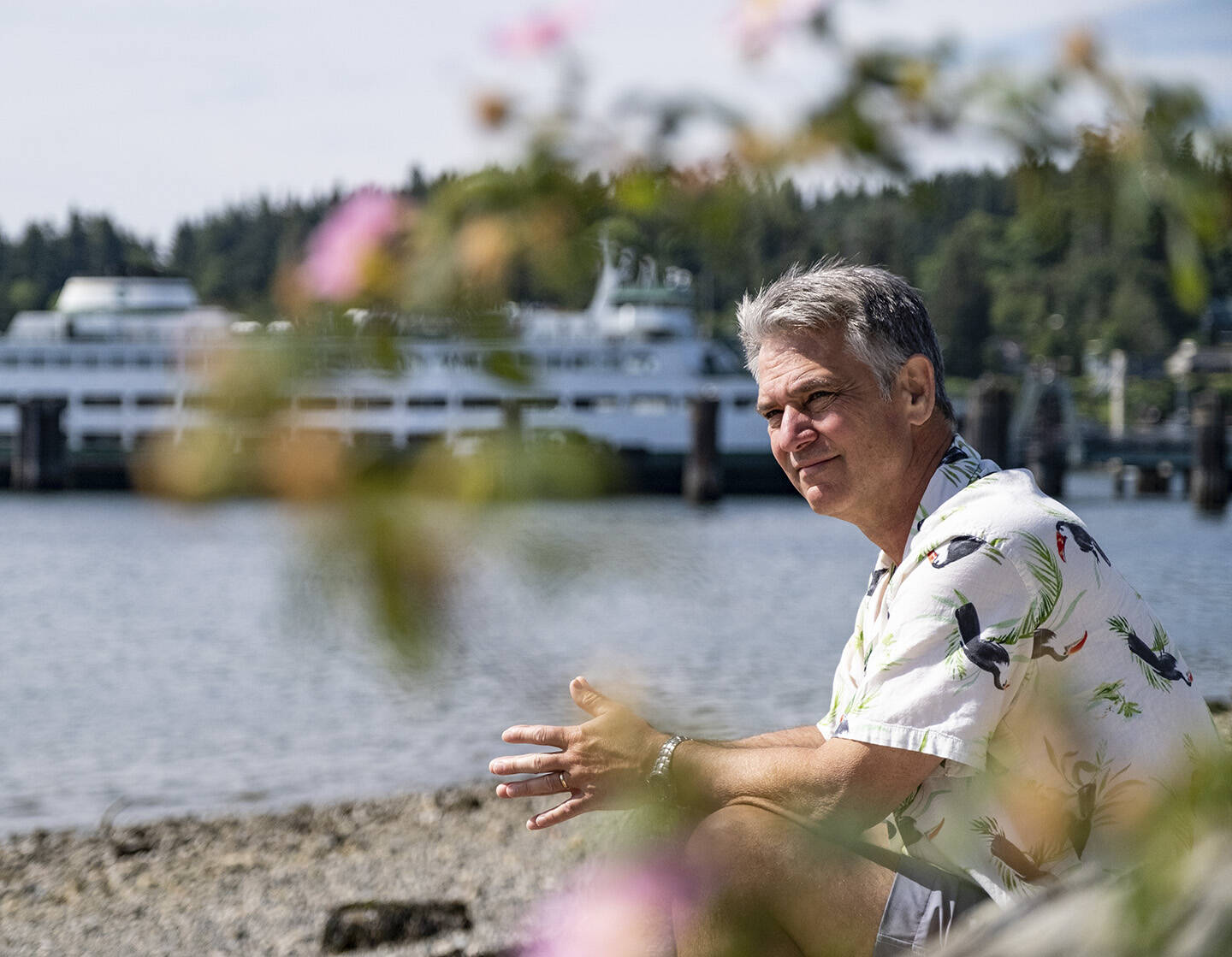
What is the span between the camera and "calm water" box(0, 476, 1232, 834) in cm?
57

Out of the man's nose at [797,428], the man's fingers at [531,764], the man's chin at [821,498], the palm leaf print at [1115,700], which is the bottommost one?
the man's fingers at [531,764]

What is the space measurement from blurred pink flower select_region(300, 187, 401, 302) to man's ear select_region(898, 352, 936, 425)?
130 centimetres

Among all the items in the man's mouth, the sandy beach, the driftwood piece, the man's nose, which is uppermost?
the man's nose

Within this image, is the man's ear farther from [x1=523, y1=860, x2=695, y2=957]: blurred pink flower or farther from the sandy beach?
the sandy beach

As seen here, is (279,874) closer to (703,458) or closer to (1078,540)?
(1078,540)

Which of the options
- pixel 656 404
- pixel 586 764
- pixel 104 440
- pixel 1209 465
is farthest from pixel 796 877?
pixel 1209 465

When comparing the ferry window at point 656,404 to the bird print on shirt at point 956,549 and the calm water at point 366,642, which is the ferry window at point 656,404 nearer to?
the calm water at point 366,642

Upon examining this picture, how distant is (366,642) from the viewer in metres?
0.55

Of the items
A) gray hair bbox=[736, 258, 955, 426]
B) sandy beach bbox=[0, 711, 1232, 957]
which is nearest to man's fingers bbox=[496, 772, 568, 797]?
gray hair bbox=[736, 258, 955, 426]

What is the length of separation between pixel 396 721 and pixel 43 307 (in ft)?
26.9

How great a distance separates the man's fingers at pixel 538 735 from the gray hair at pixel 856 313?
561mm

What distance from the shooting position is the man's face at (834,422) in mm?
1749

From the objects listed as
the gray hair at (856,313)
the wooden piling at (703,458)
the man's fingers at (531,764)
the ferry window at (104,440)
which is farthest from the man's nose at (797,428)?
the wooden piling at (703,458)

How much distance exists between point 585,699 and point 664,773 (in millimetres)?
572
